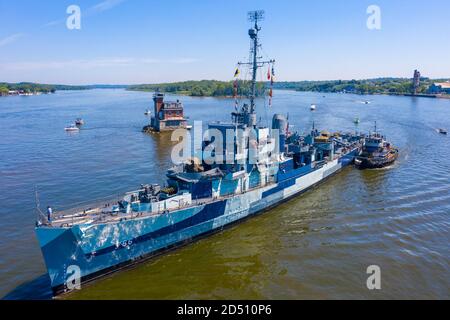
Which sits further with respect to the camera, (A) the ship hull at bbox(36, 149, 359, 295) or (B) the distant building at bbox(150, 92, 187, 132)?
(B) the distant building at bbox(150, 92, 187, 132)

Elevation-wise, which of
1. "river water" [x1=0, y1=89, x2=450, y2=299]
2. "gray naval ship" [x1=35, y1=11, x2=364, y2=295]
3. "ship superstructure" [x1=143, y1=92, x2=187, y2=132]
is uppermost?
"ship superstructure" [x1=143, y1=92, x2=187, y2=132]

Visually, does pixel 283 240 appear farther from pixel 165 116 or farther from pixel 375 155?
pixel 165 116

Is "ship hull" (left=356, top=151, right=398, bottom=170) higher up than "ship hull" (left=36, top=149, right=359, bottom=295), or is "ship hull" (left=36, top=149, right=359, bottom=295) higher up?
"ship hull" (left=356, top=151, right=398, bottom=170)

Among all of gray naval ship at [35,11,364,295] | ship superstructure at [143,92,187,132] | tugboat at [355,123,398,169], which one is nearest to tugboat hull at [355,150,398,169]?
tugboat at [355,123,398,169]

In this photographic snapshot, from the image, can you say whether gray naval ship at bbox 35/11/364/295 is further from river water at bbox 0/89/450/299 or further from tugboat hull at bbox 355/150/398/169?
tugboat hull at bbox 355/150/398/169

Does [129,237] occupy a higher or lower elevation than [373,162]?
lower

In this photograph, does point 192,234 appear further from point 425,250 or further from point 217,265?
point 425,250

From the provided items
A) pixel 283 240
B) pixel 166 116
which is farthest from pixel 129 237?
pixel 166 116
